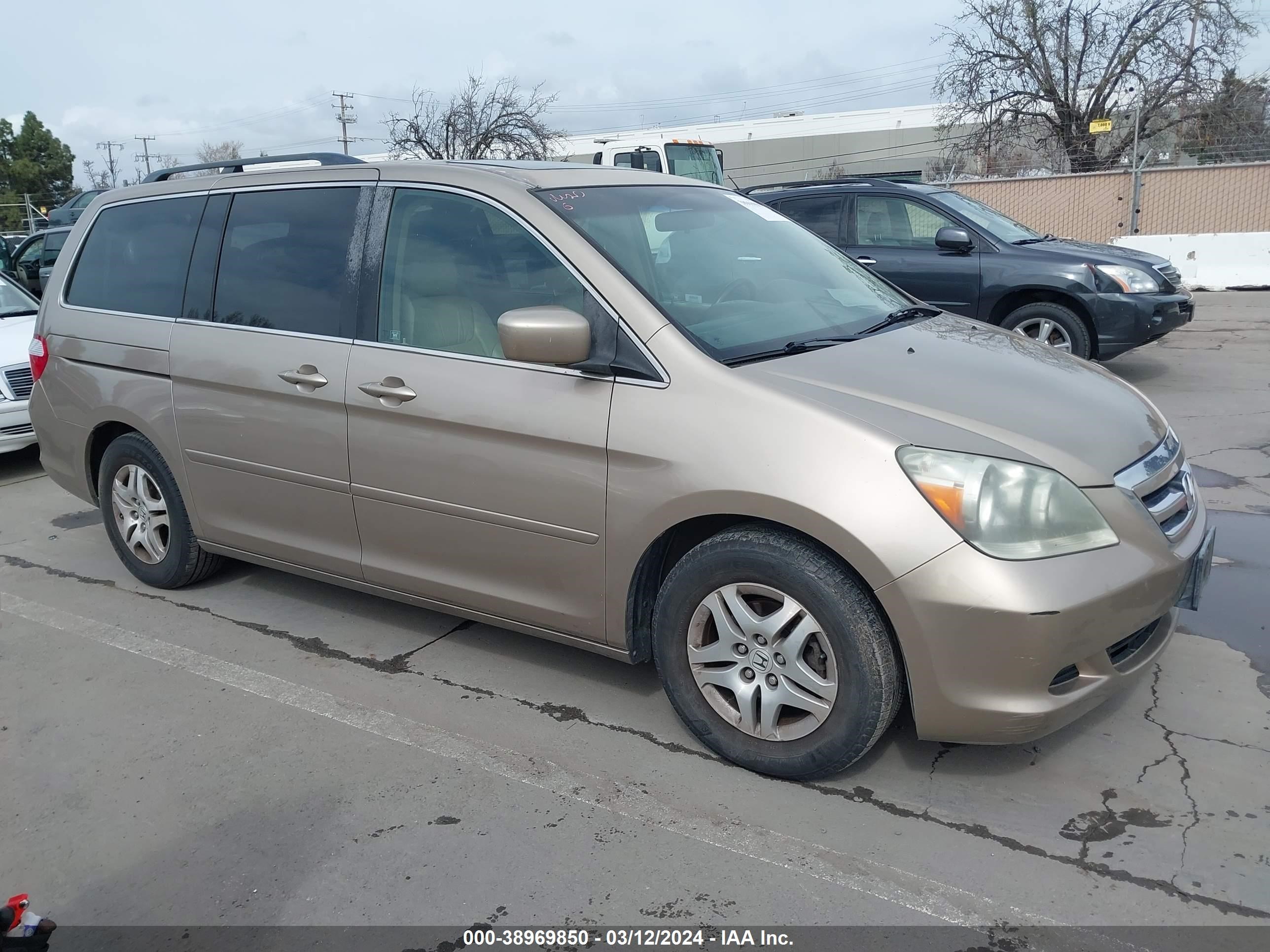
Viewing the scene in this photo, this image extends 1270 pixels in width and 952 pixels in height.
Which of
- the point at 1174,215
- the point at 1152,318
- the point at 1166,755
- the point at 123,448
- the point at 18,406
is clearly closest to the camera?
the point at 1166,755

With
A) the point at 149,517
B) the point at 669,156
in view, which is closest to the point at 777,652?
the point at 149,517

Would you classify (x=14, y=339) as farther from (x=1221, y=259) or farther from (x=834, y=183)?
(x=1221, y=259)

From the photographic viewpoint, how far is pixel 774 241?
4254 millimetres

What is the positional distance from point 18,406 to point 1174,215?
20.1 m

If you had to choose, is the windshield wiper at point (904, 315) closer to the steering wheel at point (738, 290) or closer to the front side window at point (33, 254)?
the steering wheel at point (738, 290)

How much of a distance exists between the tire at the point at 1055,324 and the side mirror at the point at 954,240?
27.2 inches

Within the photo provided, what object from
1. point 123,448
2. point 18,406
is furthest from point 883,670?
point 18,406

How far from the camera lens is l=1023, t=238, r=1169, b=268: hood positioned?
8.67m

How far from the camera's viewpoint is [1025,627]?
9.04 ft

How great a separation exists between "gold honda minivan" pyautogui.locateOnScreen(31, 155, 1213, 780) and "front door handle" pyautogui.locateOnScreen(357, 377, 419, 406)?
0.02 m

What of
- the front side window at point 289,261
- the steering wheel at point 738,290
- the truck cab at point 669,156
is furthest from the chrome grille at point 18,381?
the truck cab at point 669,156

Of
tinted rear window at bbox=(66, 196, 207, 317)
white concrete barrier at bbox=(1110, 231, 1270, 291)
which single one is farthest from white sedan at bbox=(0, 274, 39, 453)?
white concrete barrier at bbox=(1110, 231, 1270, 291)

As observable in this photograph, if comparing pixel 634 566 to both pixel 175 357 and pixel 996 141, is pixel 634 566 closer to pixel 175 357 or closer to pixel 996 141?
pixel 175 357

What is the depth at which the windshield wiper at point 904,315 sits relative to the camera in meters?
3.87
